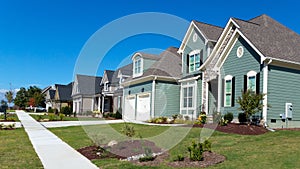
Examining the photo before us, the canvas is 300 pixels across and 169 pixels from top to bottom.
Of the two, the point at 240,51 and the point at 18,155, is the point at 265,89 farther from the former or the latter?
the point at 18,155

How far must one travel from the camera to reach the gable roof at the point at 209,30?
20.8 meters

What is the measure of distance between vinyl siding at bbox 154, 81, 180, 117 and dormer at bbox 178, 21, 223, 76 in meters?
1.70

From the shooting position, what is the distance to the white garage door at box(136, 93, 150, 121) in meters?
24.3

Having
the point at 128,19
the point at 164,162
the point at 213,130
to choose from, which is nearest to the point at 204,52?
the point at 213,130

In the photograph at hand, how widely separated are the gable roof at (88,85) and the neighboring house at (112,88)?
3.52 meters

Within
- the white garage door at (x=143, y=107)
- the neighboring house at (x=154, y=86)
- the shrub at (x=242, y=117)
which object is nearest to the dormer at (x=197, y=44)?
the neighboring house at (x=154, y=86)

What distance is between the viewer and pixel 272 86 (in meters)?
15.0

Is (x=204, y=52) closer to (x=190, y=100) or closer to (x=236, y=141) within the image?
(x=190, y=100)

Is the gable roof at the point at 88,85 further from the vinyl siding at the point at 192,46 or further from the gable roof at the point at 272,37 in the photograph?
the gable roof at the point at 272,37

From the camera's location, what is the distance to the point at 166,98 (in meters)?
23.3

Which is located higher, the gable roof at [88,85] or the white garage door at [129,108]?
the gable roof at [88,85]

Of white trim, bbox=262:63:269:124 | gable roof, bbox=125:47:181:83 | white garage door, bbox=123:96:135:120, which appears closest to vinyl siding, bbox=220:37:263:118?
white trim, bbox=262:63:269:124

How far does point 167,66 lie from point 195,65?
3402 mm

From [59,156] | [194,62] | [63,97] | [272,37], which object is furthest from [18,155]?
[63,97]
